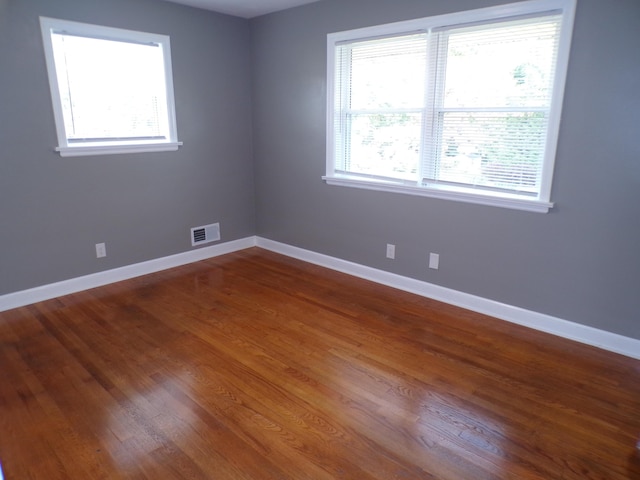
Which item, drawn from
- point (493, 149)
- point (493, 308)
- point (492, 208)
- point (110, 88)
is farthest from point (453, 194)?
point (110, 88)

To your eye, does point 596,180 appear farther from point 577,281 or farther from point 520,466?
point 520,466

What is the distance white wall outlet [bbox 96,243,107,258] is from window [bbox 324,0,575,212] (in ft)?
7.16

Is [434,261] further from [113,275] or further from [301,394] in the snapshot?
[113,275]

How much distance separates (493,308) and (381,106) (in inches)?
73.9

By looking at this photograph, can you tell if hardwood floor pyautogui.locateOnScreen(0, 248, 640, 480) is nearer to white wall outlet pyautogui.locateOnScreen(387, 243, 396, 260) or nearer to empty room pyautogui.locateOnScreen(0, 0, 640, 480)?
empty room pyautogui.locateOnScreen(0, 0, 640, 480)

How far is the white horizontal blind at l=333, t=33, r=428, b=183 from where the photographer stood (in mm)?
3311

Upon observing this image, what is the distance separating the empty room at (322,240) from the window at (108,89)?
2 cm

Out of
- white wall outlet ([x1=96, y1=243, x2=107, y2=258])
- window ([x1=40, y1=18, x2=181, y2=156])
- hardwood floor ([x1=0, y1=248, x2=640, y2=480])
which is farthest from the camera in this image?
white wall outlet ([x1=96, y1=243, x2=107, y2=258])

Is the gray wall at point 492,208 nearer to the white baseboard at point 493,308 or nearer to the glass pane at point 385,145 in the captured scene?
the white baseboard at point 493,308

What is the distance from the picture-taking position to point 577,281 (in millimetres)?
Answer: 2779

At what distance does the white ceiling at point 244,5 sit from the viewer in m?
3.70

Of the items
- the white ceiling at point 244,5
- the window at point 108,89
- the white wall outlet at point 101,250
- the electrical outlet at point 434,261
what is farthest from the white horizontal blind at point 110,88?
the electrical outlet at point 434,261

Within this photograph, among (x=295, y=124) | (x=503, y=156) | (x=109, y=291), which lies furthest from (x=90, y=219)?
(x=503, y=156)

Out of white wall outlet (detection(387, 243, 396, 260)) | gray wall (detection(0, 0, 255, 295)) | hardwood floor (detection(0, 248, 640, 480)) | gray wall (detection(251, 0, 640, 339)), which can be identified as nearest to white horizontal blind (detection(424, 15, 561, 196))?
gray wall (detection(251, 0, 640, 339))
